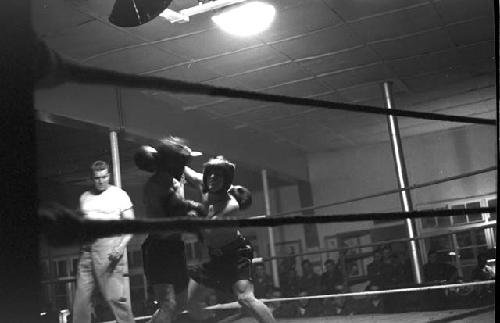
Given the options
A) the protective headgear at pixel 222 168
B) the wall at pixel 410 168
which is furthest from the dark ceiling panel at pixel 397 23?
the wall at pixel 410 168

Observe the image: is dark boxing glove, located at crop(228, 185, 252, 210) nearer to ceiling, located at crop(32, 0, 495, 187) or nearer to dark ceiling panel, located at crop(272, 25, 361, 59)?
ceiling, located at crop(32, 0, 495, 187)

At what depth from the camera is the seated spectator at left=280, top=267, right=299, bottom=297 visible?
3.36 meters

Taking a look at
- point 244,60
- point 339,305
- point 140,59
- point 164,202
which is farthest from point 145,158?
point 339,305

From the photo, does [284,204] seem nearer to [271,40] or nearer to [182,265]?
[271,40]

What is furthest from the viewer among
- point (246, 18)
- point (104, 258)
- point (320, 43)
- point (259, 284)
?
point (320, 43)

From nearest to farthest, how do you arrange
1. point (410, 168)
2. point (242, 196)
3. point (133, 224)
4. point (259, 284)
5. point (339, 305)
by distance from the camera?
point (133, 224), point (242, 196), point (259, 284), point (339, 305), point (410, 168)

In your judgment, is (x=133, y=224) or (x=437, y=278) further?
(x=437, y=278)

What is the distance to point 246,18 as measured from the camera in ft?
7.36

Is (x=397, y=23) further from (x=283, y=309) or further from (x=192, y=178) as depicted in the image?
(x=192, y=178)

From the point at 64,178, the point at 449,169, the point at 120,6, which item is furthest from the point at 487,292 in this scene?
the point at 449,169

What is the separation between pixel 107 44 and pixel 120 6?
4.69 feet

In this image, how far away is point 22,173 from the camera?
0.26m

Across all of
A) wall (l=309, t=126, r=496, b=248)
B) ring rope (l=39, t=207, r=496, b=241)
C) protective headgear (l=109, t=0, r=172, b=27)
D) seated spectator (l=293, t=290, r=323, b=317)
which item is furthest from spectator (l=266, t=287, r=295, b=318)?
wall (l=309, t=126, r=496, b=248)

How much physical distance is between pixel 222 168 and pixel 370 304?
2.33 metres
